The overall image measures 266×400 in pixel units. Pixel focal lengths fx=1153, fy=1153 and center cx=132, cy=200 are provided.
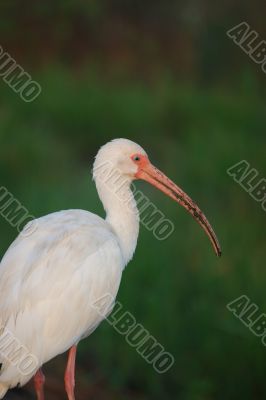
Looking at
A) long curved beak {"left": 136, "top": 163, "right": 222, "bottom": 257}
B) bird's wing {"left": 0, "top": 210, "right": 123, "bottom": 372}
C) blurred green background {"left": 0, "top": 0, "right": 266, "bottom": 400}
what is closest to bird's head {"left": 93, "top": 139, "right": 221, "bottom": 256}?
long curved beak {"left": 136, "top": 163, "right": 222, "bottom": 257}

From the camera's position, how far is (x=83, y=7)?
16.7m

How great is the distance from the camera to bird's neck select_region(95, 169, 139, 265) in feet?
25.9

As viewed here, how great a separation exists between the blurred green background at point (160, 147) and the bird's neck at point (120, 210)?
6.33 ft

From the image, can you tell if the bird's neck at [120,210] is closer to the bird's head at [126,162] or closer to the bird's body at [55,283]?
the bird's head at [126,162]

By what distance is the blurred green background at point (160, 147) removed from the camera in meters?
10.1

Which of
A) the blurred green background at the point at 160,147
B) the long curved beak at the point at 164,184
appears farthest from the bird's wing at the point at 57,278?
the blurred green background at the point at 160,147

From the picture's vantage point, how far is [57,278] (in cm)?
726

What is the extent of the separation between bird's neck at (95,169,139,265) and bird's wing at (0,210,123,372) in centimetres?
22

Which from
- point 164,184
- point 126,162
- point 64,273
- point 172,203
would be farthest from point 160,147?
point 64,273

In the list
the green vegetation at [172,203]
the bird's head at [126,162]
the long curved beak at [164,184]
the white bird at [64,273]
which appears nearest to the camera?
the white bird at [64,273]

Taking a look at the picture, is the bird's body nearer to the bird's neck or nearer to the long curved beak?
the bird's neck

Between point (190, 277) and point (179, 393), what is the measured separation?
1128 mm

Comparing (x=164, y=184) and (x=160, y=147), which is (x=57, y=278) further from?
(x=160, y=147)

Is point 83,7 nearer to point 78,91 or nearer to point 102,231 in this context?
point 78,91
